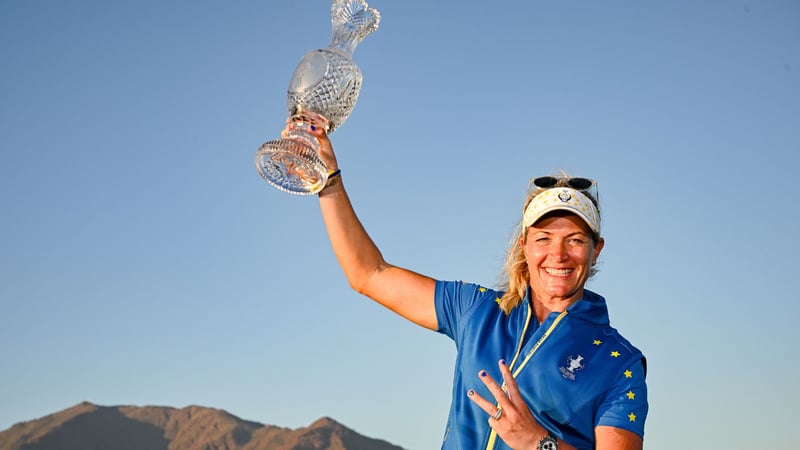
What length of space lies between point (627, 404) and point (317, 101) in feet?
7.38

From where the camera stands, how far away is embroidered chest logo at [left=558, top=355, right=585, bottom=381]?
173 inches

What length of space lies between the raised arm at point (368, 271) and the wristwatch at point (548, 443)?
1.15 m

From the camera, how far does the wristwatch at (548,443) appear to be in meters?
3.89

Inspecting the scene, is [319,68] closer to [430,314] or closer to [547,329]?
[430,314]

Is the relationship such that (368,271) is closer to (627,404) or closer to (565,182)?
(565,182)

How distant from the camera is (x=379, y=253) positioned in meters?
5.08

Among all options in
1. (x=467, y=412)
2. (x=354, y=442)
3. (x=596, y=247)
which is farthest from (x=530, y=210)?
(x=354, y=442)

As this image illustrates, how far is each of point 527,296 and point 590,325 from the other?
0.36 m

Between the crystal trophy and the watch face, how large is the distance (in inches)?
69.5

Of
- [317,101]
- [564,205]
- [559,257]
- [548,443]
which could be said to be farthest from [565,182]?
[548,443]

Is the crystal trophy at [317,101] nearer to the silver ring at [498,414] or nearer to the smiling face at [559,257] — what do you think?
the smiling face at [559,257]

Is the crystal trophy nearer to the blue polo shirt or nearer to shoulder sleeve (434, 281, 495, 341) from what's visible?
shoulder sleeve (434, 281, 495, 341)

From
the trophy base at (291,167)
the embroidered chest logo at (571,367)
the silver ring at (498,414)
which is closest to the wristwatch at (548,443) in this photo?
the silver ring at (498,414)

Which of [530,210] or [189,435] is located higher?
[189,435]
